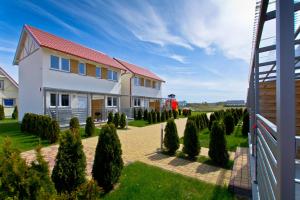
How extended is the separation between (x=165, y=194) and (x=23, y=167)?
322 cm

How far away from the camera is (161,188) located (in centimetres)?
461

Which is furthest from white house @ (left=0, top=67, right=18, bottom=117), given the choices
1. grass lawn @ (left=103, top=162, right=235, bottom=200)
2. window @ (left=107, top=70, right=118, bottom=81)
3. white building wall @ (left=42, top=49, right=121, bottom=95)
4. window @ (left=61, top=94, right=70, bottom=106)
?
grass lawn @ (left=103, top=162, right=235, bottom=200)

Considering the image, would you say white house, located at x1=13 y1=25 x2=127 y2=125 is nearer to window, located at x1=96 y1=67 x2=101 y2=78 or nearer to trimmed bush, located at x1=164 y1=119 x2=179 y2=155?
window, located at x1=96 y1=67 x2=101 y2=78

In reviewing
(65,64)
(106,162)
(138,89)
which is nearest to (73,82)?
(65,64)

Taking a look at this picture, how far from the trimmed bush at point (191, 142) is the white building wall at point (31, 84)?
11582 mm

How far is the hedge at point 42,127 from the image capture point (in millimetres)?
9492

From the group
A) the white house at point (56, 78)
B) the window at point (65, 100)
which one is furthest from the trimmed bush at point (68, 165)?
the window at point (65, 100)

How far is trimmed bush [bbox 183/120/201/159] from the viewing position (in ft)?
23.6

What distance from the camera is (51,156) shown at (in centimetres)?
717

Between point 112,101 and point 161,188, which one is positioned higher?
point 112,101

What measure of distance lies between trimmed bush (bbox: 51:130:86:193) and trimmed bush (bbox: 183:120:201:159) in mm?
4535

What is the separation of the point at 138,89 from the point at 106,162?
72.6ft

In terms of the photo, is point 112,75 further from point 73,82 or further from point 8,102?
point 8,102

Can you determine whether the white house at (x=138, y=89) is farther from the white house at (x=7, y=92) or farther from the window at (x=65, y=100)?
the white house at (x=7, y=92)
